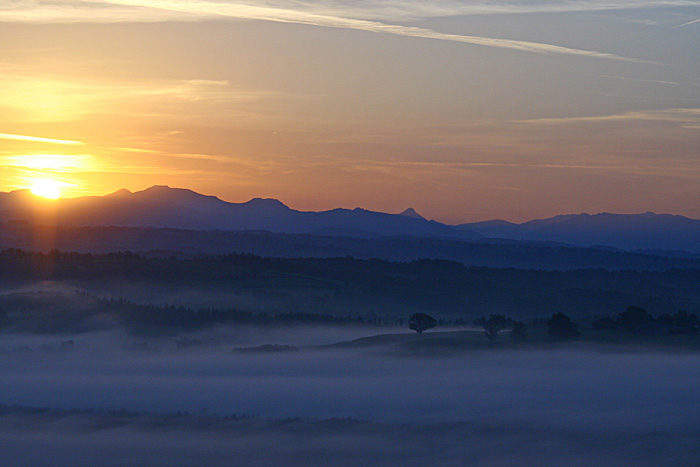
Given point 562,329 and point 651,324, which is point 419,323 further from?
point 651,324

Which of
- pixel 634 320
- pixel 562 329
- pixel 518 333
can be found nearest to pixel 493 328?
pixel 518 333

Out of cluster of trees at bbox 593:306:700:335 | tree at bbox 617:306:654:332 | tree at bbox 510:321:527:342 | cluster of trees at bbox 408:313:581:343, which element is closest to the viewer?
cluster of trees at bbox 408:313:581:343

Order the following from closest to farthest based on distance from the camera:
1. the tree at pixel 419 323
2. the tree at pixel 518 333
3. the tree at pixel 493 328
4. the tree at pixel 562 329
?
the tree at pixel 562 329 → the tree at pixel 493 328 → the tree at pixel 518 333 → the tree at pixel 419 323

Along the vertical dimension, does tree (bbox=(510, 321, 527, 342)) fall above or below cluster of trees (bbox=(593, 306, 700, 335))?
below

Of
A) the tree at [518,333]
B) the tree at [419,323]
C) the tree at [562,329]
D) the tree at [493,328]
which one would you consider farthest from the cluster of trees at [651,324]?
the tree at [419,323]

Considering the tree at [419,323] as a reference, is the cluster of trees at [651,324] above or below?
above

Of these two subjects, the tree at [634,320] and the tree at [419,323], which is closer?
the tree at [634,320]

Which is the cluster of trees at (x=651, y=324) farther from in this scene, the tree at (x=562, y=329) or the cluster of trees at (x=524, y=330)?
the tree at (x=562, y=329)

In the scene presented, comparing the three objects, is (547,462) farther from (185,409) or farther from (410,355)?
(185,409)

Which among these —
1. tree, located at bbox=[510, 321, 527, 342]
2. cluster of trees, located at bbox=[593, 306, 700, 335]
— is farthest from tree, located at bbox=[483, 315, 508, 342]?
cluster of trees, located at bbox=[593, 306, 700, 335]

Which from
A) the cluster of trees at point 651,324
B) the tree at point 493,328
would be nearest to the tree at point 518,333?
the tree at point 493,328

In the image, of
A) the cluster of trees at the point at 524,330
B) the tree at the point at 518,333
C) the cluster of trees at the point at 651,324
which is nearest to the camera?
the cluster of trees at the point at 524,330

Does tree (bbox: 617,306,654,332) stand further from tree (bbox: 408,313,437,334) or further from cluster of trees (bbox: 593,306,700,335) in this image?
tree (bbox: 408,313,437,334)

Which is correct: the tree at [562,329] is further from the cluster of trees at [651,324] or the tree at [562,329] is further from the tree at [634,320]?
the cluster of trees at [651,324]
